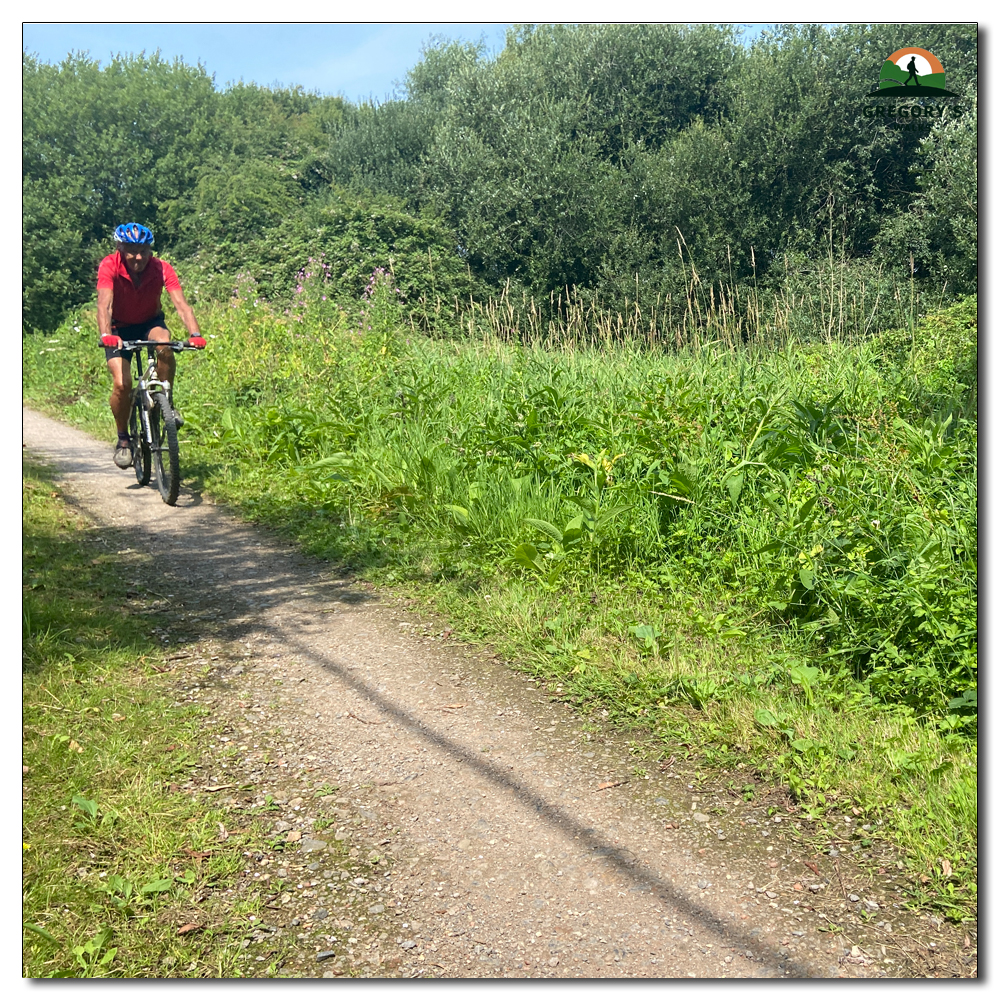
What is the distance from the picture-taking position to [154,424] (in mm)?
7629

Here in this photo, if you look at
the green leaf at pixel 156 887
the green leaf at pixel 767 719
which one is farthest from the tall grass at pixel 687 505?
the green leaf at pixel 156 887

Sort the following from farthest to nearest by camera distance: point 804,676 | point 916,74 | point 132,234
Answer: point 132,234, point 916,74, point 804,676

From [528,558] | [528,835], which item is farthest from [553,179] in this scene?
[528,835]

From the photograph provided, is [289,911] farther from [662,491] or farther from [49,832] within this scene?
[662,491]

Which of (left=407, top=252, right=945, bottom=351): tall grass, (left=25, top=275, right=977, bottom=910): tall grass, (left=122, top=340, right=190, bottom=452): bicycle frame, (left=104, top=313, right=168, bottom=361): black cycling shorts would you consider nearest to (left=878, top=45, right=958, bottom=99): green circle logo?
(left=25, top=275, right=977, bottom=910): tall grass

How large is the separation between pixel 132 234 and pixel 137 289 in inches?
25.1

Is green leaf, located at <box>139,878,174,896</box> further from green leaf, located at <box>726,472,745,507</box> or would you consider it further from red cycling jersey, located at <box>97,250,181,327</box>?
red cycling jersey, located at <box>97,250,181,327</box>

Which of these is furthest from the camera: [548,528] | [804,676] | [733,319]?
[733,319]

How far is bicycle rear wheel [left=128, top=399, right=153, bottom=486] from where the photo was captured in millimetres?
7789

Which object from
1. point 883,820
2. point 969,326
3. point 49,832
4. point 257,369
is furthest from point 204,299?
point 883,820

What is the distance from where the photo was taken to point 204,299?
49.0ft

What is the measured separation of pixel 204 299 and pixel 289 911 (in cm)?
1386

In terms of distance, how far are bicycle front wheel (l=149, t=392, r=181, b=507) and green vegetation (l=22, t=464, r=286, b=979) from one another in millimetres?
2660

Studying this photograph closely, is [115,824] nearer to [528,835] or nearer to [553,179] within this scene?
[528,835]
